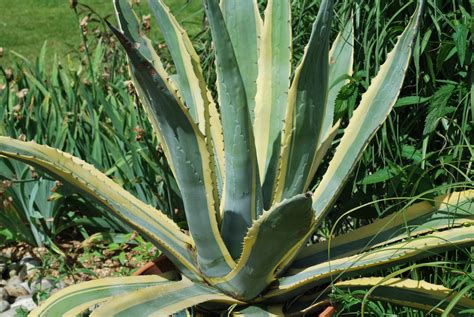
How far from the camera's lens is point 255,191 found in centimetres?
215

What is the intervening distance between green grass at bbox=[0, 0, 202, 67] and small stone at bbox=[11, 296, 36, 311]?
376 centimetres

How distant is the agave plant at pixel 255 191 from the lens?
200 cm

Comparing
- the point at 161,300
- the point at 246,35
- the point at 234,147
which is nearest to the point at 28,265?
the point at 161,300

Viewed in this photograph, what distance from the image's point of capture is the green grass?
704 centimetres

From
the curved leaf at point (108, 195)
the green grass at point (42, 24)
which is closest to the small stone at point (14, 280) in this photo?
the curved leaf at point (108, 195)

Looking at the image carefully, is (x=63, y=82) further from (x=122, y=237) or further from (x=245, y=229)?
(x=245, y=229)

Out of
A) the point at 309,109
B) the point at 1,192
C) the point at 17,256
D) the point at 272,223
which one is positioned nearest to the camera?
the point at 272,223

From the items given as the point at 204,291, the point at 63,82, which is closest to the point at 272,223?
the point at 204,291

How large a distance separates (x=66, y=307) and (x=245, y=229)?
505 millimetres

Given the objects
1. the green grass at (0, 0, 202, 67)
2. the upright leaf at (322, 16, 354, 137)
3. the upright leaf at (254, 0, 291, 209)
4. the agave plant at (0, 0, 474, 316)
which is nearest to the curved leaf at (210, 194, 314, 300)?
the agave plant at (0, 0, 474, 316)

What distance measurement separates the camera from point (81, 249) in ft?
10.6

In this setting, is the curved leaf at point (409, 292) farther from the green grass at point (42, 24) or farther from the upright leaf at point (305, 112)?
the green grass at point (42, 24)

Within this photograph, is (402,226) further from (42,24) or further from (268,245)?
(42,24)

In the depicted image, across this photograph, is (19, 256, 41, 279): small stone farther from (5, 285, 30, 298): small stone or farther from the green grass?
the green grass
